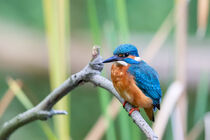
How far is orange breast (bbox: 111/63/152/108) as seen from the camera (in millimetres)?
1461

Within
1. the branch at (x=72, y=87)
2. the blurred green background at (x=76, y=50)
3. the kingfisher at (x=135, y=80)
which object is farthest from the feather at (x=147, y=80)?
the blurred green background at (x=76, y=50)

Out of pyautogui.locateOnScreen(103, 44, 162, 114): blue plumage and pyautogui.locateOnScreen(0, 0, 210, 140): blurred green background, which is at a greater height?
pyautogui.locateOnScreen(103, 44, 162, 114): blue plumage

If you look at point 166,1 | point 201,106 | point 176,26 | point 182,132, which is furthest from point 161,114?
point 166,1

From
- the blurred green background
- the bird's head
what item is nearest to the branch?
the bird's head

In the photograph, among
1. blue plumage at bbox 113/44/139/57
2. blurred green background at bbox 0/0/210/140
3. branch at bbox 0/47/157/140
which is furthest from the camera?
blurred green background at bbox 0/0/210/140

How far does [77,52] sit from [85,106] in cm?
73

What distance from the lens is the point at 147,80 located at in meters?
1.50

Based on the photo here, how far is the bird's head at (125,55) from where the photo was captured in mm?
1414

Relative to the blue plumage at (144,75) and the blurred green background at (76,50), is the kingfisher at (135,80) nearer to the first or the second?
the blue plumage at (144,75)

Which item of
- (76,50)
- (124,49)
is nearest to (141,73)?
(124,49)

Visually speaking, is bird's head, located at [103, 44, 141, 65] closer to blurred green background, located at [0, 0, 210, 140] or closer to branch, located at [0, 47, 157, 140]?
branch, located at [0, 47, 157, 140]

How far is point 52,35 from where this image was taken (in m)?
1.23

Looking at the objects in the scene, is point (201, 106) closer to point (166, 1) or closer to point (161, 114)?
point (161, 114)

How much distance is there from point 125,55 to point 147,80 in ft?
0.39
